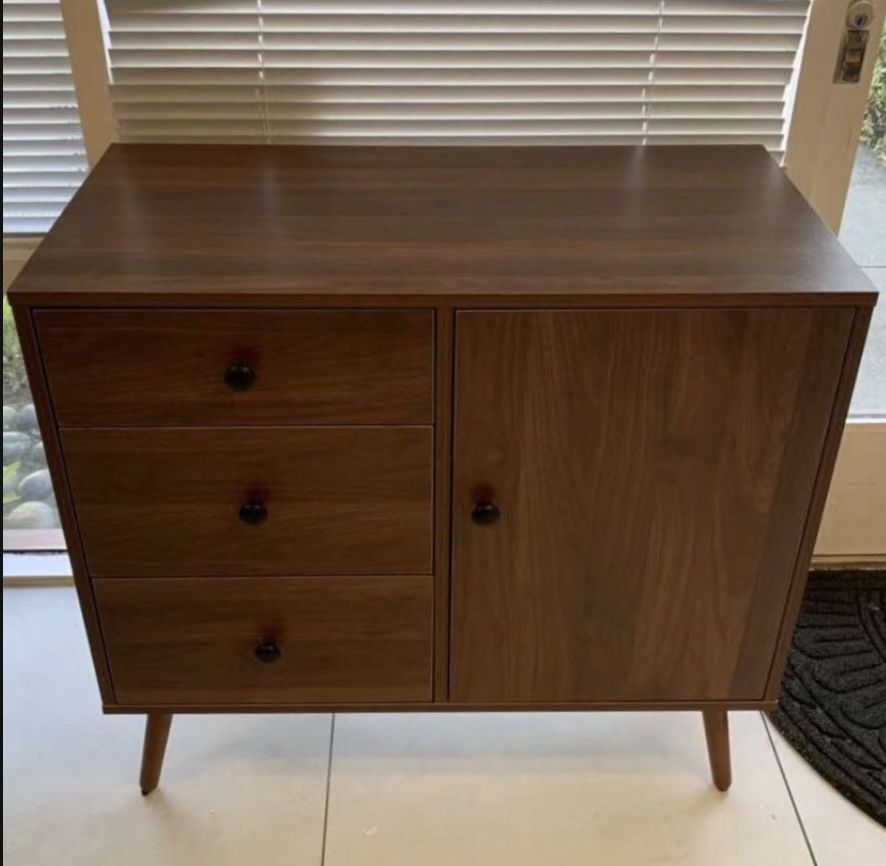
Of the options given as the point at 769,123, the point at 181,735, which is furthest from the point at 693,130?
the point at 181,735

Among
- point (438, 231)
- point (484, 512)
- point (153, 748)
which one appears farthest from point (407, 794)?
point (438, 231)

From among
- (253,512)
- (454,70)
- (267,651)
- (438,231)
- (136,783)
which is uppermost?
(454,70)

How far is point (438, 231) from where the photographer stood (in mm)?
1132

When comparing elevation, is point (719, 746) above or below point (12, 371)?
below

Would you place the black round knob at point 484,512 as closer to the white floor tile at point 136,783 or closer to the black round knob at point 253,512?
the black round knob at point 253,512

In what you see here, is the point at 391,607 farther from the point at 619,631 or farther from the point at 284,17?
the point at 284,17

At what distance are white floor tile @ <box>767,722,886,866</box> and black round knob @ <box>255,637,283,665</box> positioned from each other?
72cm

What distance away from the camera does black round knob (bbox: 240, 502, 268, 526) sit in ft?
3.75

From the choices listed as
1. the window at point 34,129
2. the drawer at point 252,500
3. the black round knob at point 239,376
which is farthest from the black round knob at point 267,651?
the window at point 34,129

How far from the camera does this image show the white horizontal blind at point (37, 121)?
4.45 feet

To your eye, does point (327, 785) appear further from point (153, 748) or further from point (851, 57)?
point (851, 57)

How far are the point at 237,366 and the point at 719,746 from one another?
82 centimetres

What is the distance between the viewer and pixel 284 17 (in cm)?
132

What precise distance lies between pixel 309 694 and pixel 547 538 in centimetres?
36
